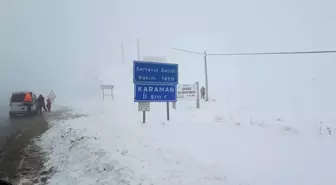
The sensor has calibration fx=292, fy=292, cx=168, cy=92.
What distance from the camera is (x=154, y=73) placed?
12977 mm

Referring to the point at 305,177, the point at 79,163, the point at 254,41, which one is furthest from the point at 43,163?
the point at 254,41

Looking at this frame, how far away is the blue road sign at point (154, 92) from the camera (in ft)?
41.4

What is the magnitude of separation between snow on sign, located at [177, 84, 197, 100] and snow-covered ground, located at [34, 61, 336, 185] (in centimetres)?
731

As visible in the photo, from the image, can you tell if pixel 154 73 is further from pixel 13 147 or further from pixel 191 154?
pixel 13 147

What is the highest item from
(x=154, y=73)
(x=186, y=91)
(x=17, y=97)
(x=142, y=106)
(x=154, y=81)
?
(x=154, y=73)

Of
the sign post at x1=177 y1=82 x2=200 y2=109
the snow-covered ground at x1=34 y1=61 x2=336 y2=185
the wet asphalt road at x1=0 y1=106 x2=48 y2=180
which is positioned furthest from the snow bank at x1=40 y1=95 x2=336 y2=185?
the sign post at x1=177 y1=82 x2=200 y2=109

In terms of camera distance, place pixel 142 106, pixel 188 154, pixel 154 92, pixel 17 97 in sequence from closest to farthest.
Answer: pixel 188 154 < pixel 142 106 < pixel 154 92 < pixel 17 97

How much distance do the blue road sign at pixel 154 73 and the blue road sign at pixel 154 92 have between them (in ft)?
0.64

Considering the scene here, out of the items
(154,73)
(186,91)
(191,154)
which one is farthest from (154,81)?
(186,91)

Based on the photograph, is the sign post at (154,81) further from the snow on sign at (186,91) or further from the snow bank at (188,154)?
the snow on sign at (186,91)

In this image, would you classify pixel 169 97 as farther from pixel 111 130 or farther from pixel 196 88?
pixel 196 88

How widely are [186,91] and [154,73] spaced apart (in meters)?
8.49

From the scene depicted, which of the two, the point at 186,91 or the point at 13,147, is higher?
the point at 186,91

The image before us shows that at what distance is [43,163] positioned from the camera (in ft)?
31.9
